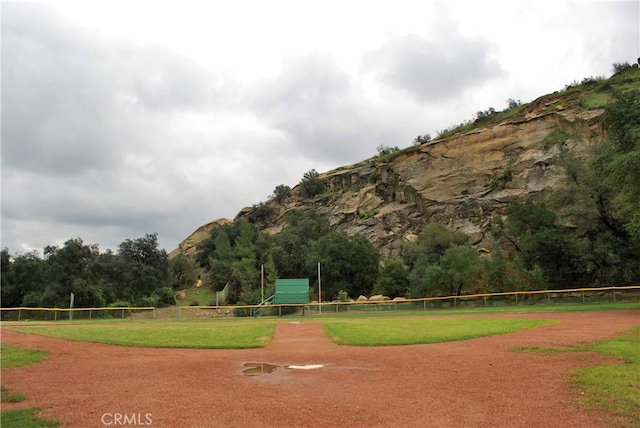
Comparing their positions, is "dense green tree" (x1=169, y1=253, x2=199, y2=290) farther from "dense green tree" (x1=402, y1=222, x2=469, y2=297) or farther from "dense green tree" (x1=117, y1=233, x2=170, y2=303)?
"dense green tree" (x1=402, y1=222, x2=469, y2=297)

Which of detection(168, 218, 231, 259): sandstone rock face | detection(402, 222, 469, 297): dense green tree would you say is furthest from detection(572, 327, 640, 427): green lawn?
detection(168, 218, 231, 259): sandstone rock face

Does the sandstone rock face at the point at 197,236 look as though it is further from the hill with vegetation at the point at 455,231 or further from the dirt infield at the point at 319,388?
the dirt infield at the point at 319,388

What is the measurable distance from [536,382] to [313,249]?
69161 mm

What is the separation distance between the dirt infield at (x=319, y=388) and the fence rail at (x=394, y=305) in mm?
26631

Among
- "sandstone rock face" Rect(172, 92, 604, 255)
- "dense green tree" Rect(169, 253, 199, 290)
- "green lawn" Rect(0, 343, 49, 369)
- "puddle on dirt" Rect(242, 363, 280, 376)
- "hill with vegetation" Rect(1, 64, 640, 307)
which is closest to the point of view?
"puddle on dirt" Rect(242, 363, 280, 376)

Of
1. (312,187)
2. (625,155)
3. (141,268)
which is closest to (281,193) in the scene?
(312,187)

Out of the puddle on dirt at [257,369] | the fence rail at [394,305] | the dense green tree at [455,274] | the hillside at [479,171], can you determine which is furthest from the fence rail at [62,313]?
the hillside at [479,171]

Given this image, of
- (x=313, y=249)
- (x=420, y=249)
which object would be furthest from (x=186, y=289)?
(x=420, y=249)

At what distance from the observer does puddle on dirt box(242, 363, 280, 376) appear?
38.4 feet

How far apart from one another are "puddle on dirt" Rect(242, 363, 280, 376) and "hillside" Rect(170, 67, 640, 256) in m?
57.1

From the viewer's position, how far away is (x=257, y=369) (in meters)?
12.4

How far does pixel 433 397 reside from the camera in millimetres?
8586

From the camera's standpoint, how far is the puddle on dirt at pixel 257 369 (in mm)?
11695

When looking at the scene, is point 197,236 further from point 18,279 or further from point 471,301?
point 471,301
